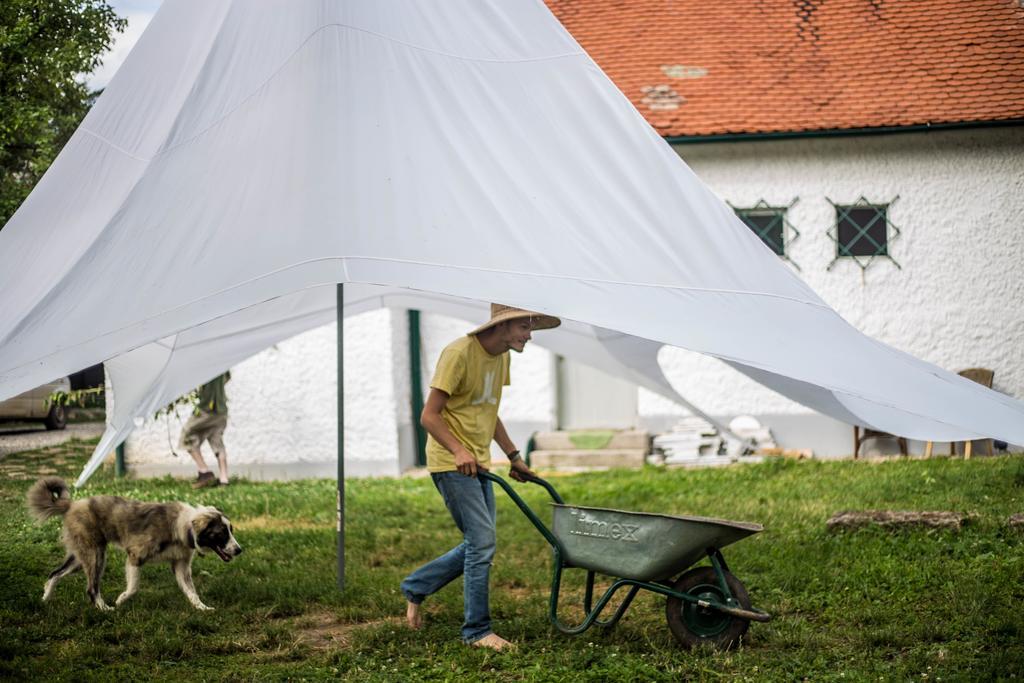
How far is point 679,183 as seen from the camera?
5.50m

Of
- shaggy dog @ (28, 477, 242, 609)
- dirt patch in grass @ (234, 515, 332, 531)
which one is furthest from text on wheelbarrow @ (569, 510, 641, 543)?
dirt patch in grass @ (234, 515, 332, 531)

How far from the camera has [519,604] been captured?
6.13 metres

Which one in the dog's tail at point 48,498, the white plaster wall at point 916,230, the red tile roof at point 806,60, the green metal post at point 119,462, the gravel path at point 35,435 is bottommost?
the dog's tail at point 48,498

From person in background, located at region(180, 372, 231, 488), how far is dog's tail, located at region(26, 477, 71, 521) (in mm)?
4729

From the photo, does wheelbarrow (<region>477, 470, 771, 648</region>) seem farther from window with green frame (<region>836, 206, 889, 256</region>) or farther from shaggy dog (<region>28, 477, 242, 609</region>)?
window with green frame (<region>836, 206, 889, 256</region>)

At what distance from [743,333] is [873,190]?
26.0 feet

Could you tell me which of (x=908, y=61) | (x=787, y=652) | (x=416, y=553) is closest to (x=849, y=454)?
(x=908, y=61)

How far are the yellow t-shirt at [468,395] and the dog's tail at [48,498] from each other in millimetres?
2226

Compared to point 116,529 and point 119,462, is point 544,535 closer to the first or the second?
point 116,529

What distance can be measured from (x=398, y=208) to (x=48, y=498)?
2.64 m

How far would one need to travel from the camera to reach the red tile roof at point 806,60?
11938 mm

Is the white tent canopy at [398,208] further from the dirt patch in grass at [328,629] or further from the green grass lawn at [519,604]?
the dirt patch in grass at [328,629]

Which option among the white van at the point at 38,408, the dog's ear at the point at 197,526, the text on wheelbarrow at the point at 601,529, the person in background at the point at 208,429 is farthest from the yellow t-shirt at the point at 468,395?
the person in background at the point at 208,429

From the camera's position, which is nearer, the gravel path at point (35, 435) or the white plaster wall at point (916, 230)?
the gravel path at point (35, 435)
